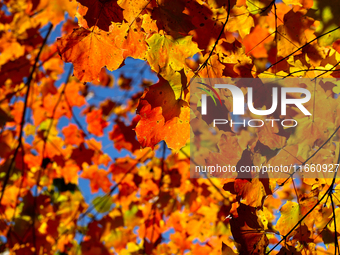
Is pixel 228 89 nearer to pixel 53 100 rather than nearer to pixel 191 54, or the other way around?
pixel 191 54

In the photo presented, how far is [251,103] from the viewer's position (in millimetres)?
1629

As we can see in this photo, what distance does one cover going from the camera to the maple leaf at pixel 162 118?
1371mm

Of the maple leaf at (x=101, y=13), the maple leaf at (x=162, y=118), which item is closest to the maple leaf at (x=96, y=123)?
the maple leaf at (x=162, y=118)

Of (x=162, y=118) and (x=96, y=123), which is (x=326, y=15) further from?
(x=96, y=123)

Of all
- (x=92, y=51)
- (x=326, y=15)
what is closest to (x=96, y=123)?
(x=92, y=51)

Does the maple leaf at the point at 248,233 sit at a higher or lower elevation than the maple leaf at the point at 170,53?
A: lower

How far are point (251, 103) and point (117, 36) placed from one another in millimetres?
844

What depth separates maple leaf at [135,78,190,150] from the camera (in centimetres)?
137

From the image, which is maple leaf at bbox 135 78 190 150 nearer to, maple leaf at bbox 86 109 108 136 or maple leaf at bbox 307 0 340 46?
maple leaf at bbox 307 0 340 46

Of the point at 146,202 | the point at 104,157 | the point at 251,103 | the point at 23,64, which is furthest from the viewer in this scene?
the point at 146,202

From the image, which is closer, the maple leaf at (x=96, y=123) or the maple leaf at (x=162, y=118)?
the maple leaf at (x=162, y=118)

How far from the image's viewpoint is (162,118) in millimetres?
1489

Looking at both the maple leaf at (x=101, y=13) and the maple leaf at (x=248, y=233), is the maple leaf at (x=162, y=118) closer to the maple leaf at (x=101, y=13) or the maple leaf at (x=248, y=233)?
the maple leaf at (x=101, y=13)

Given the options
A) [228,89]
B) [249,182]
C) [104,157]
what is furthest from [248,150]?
[104,157]
